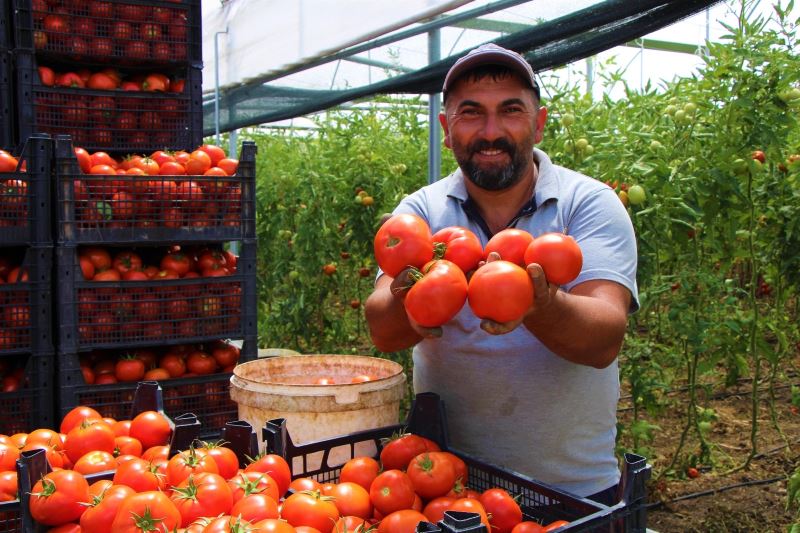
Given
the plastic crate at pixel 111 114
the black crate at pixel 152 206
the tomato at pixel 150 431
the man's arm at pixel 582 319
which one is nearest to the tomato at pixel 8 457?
the tomato at pixel 150 431

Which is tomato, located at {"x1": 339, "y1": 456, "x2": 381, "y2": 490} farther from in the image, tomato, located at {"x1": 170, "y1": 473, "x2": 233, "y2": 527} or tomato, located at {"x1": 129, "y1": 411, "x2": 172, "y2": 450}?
tomato, located at {"x1": 129, "y1": 411, "x2": 172, "y2": 450}

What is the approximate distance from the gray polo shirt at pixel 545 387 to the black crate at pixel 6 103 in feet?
8.07

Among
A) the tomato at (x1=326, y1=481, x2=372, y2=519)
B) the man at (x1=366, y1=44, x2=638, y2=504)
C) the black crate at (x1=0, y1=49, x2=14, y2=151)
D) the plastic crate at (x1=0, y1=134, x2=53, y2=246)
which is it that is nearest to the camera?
the tomato at (x1=326, y1=481, x2=372, y2=519)

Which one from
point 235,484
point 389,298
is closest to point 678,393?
point 389,298

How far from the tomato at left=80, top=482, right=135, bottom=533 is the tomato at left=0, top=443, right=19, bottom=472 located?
532 millimetres

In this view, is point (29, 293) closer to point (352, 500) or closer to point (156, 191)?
point (156, 191)

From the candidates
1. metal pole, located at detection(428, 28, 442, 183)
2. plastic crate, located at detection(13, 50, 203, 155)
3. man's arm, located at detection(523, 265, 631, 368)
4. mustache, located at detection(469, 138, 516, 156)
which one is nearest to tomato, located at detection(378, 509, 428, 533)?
man's arm, located at detection(523, 265, 631, 368)

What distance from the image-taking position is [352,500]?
151cm

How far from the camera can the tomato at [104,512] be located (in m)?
1.40

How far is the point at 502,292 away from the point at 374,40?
11.6ft

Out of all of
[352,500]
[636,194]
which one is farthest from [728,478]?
[352,500]

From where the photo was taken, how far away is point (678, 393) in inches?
197

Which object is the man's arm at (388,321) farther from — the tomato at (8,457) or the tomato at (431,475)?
the tomato at (8,457)

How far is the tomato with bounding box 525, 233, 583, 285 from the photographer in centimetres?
146
